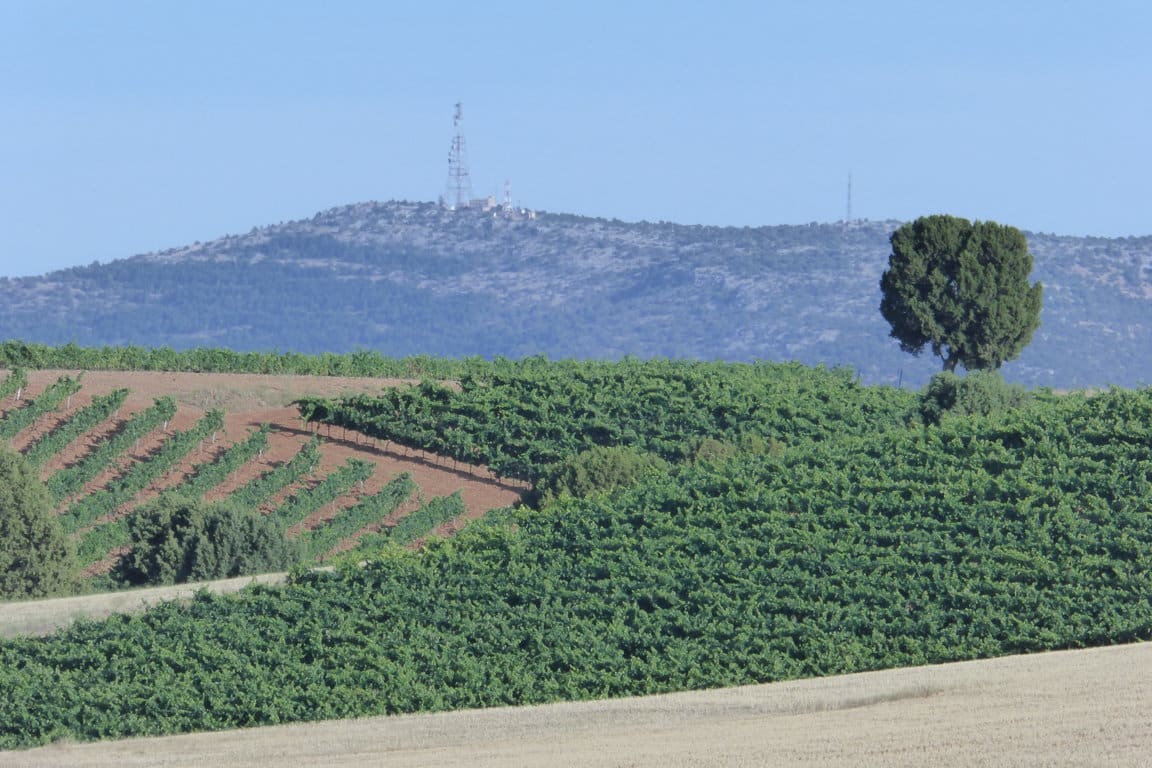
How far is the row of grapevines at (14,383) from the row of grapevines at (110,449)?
3158 mm

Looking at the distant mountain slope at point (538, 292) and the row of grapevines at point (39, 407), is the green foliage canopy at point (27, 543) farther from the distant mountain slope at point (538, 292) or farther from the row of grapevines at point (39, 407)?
the distant mountain slope at point (538, 292)

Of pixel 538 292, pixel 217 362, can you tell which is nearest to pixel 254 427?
pixel 217 362

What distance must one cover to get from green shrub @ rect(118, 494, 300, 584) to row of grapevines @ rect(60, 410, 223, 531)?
3.37 metres

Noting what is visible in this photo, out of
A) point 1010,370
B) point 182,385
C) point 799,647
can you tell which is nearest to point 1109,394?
point 799,647

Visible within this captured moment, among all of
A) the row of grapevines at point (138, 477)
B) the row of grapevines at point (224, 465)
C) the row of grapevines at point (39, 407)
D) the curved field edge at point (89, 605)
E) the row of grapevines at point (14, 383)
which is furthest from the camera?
the row of grapevines at point (14, 383)

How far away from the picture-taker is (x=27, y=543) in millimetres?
31906

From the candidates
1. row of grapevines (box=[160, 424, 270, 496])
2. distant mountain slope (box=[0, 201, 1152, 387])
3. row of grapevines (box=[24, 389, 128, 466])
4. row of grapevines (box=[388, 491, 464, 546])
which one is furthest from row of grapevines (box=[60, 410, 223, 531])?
distant mountain slope (box=[0, 201, 1152, 387])

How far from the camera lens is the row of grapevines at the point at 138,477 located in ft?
121

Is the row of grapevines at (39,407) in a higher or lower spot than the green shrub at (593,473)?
higher

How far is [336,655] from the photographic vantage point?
25.3 meters

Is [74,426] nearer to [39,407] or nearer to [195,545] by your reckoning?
[39,407]

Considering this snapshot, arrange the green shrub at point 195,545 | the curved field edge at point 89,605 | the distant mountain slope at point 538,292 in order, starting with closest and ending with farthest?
the curved field edge at point 89,605 → the green shrub at point 195,545 → the distant mountain slope at point 538,292

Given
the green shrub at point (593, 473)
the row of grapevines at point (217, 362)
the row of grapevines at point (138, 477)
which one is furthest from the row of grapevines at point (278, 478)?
the row of grapevines at point (217, 362)

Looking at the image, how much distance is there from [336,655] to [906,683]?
321 inches
